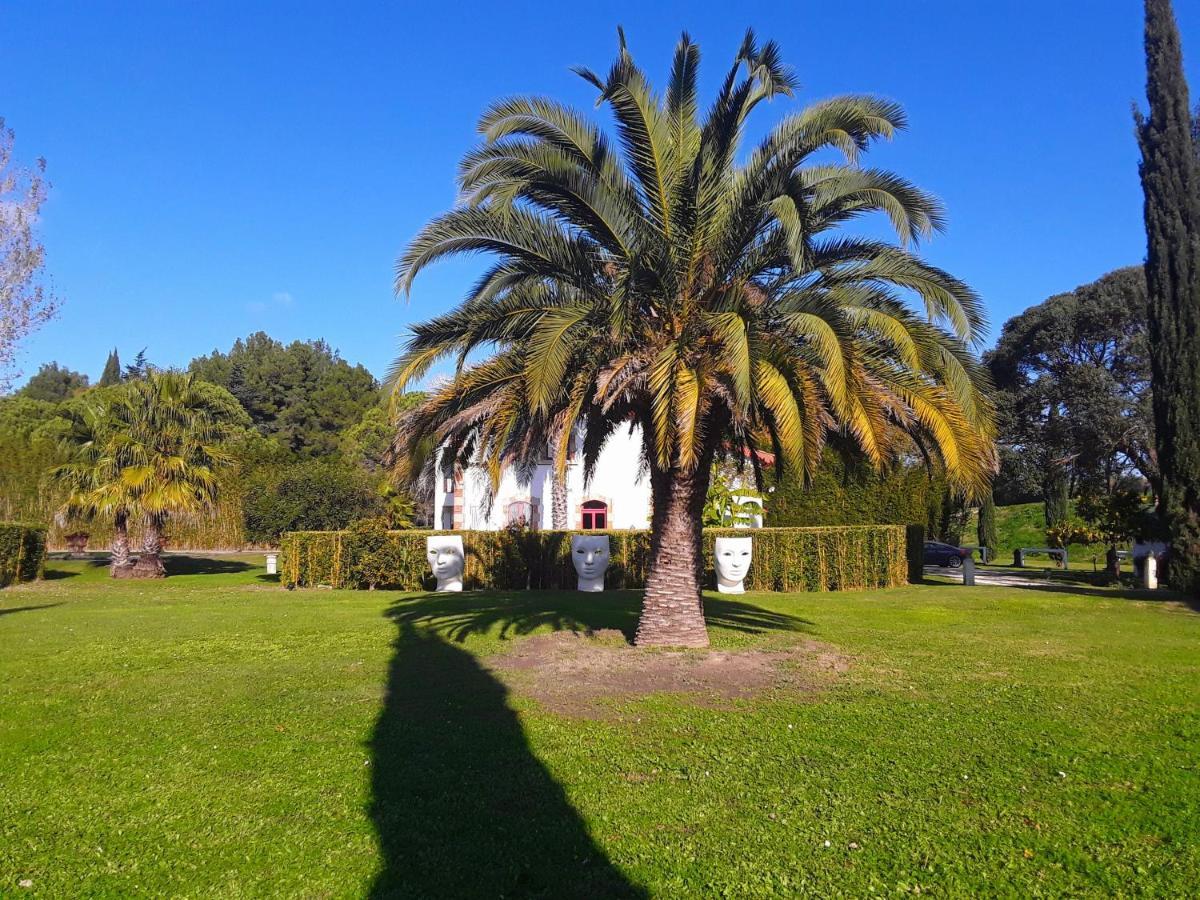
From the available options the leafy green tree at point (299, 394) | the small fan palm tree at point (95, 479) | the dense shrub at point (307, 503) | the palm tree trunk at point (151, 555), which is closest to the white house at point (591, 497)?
the dense shrub at point (307, 503)

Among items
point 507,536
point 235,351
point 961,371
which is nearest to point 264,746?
point 961,371

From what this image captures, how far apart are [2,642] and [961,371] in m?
12.6

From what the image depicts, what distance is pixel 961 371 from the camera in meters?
8.88

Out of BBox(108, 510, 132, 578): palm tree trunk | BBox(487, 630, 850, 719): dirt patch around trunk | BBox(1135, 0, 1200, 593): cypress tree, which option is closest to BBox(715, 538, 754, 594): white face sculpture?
BBox(487, 630, 850, 719): dirt patch around trunk

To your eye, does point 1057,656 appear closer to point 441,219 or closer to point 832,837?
point 832,837

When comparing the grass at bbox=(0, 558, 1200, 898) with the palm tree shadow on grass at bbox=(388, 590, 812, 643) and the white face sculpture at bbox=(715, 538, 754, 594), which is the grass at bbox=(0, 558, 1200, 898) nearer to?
the palm tree shadow on grass at bbox=(388, 590, 812, 643)

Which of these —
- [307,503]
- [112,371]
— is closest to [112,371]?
[112,371]

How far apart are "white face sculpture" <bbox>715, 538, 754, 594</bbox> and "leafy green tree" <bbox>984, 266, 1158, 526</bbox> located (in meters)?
20.3

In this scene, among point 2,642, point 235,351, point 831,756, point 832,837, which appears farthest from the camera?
point 235,351

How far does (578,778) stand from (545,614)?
8.26m

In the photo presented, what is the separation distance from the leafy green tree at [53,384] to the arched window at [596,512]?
6853cm

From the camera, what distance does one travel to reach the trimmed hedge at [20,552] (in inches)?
835

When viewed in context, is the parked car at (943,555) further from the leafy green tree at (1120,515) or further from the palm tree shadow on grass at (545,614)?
the palm tree shadow on grass at (545,614)

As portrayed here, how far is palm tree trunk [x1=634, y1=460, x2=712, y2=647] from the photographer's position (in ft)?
32.8
